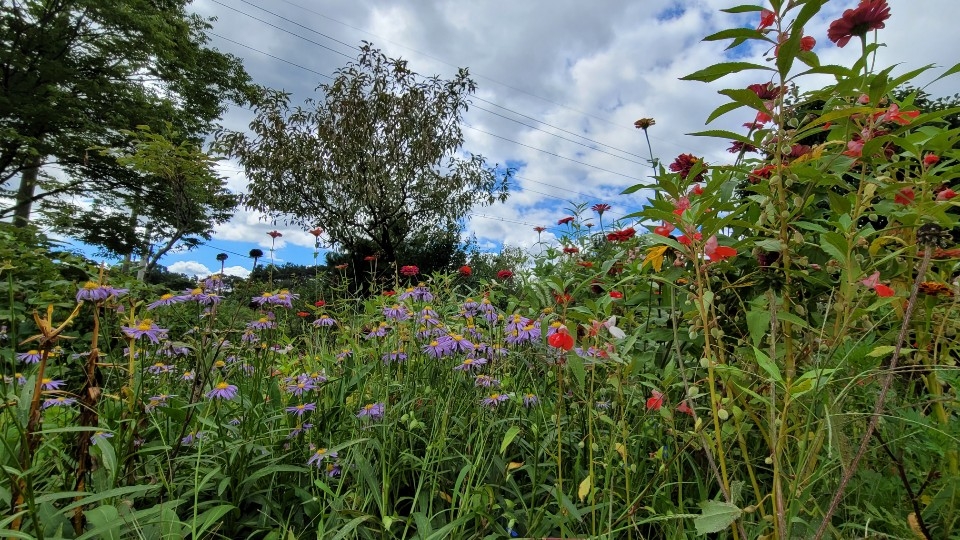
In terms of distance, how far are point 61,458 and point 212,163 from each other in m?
2.19

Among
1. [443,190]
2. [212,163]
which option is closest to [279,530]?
[212,163]

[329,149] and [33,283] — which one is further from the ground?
[329,149]

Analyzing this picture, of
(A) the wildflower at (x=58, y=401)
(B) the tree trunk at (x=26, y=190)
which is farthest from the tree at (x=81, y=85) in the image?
(A) the wildflower at (x=58, y=401)

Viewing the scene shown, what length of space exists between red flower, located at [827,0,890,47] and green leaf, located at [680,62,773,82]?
279 mm

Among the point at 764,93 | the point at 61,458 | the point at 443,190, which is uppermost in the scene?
the point at 443,190

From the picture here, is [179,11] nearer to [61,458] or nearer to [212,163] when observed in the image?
[212,163]

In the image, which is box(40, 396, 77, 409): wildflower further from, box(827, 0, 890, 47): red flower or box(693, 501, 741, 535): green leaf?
box(827, 0, 890, 47): red flower

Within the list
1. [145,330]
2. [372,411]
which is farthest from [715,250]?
[145,330]

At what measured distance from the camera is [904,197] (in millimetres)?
936

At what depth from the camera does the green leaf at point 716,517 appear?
62 centimetres

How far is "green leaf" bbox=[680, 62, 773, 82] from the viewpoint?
78 cm

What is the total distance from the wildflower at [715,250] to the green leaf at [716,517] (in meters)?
0.36

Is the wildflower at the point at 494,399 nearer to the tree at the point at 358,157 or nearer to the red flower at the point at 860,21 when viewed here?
the red flower at the point at 860,21

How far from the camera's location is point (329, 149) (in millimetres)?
9562
